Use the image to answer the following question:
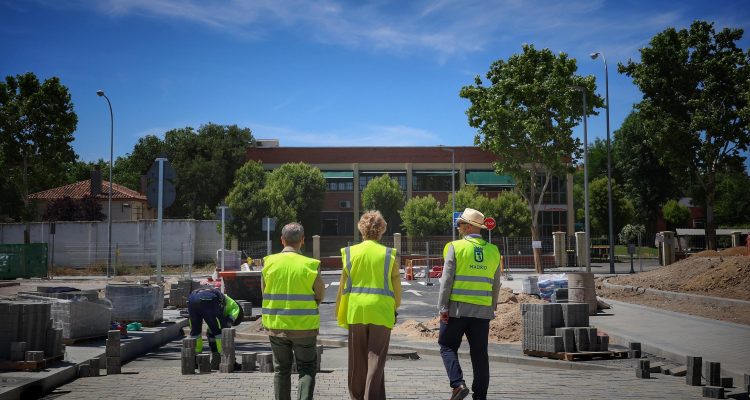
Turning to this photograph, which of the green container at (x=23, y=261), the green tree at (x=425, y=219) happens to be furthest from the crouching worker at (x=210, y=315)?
the green tree at (x=425, y=219)

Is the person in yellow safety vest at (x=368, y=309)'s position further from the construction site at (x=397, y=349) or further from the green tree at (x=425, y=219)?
the green tree at (x=425, y=219)

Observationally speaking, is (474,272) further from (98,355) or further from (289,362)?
(98,355)

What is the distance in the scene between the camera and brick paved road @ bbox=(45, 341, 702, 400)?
7621mm

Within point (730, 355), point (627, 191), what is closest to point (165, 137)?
point (627, 191)

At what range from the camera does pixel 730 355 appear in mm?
10484

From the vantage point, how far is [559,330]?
34.6 ft

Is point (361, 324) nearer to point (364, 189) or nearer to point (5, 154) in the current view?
point (5, 154)

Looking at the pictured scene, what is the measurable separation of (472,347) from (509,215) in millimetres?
48623

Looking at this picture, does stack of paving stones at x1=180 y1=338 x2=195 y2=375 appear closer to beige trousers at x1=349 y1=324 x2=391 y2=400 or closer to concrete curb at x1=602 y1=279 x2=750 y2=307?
beige trousers at x1=349 y1=324 x2=391 y2=400

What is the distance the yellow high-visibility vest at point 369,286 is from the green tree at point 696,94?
37.2 meters

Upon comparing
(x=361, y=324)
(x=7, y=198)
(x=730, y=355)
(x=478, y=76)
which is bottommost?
(x=730, y=355)

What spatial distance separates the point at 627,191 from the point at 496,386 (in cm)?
7482

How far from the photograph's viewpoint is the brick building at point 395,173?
64688 millimetres

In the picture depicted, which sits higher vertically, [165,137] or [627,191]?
[165,137]
